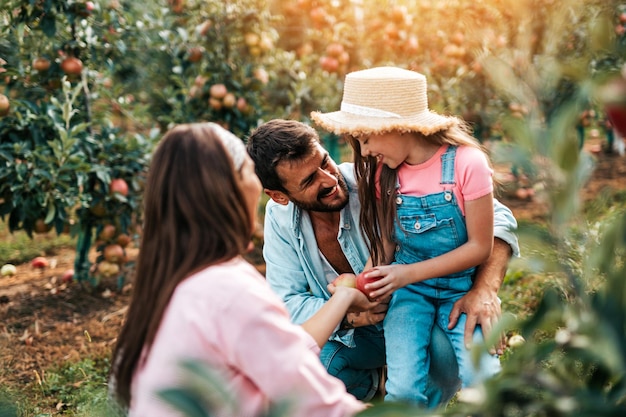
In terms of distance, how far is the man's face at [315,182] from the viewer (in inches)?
87.7

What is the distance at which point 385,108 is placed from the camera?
214 centimetres

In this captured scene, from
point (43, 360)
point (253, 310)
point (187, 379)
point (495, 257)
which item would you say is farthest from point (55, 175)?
point (187, 379)

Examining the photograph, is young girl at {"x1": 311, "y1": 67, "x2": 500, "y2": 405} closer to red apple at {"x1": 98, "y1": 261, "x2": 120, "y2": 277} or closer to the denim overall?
the denim overall

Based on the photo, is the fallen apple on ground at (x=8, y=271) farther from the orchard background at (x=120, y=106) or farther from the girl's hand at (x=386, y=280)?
the girl's hand at (x=386, y=280)

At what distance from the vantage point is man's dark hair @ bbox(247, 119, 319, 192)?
2.22 m

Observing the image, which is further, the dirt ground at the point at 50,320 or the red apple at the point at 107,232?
the red apple at the point at 107,232

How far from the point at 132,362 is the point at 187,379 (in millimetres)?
624

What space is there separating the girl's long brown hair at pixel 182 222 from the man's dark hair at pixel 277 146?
860mm

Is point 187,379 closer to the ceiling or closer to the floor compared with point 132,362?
closer to the ceiling

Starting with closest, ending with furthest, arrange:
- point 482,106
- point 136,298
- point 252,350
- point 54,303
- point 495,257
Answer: point 252,350 < point 136,298 < point 495,257 < point 54,303 < point 482,106

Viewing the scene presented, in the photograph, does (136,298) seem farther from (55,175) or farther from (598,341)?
(55,175)

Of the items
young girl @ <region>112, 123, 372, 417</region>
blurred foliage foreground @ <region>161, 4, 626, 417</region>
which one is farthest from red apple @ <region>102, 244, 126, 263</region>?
blurred foliage foreground @ <region>161, 4, 626, 417</region>

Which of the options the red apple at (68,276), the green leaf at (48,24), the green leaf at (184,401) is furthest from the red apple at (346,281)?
the red apple at (68,276)

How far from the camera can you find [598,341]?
29.7 inches
